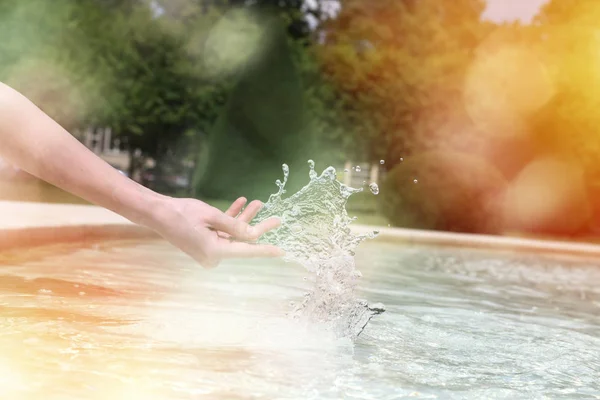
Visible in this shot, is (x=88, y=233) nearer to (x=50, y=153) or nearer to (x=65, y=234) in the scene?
(x=65, y=234)

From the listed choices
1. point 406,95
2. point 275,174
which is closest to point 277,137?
point 275,174

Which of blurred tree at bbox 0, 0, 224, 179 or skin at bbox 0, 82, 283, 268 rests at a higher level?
blurred tree at bbox 0, 0, 224, 179

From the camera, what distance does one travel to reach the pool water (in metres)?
3.12

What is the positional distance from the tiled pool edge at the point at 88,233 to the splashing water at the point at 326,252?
305 centimetres

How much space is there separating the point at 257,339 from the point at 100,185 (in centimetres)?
235

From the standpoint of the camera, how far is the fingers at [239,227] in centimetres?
228

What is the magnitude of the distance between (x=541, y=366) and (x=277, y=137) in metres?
16.1

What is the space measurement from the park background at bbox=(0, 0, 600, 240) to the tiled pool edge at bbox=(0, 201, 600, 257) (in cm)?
333

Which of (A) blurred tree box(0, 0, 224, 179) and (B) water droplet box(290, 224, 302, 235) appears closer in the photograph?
(B) water droplet box(290, 224, 302, 235)

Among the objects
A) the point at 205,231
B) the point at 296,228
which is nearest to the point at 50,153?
the point at 205,231

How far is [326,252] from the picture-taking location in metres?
5.04

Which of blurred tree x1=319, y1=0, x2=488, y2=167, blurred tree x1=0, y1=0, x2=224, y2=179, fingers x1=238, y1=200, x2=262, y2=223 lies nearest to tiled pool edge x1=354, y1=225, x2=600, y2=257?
fingers x1=238, y1=200, x2=262, y2=223

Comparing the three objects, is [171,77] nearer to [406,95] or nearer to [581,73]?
[406,95]

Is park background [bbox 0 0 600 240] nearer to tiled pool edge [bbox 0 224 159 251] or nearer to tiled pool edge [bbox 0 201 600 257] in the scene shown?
tiled pool edge [bbox 0 201 600 257]
